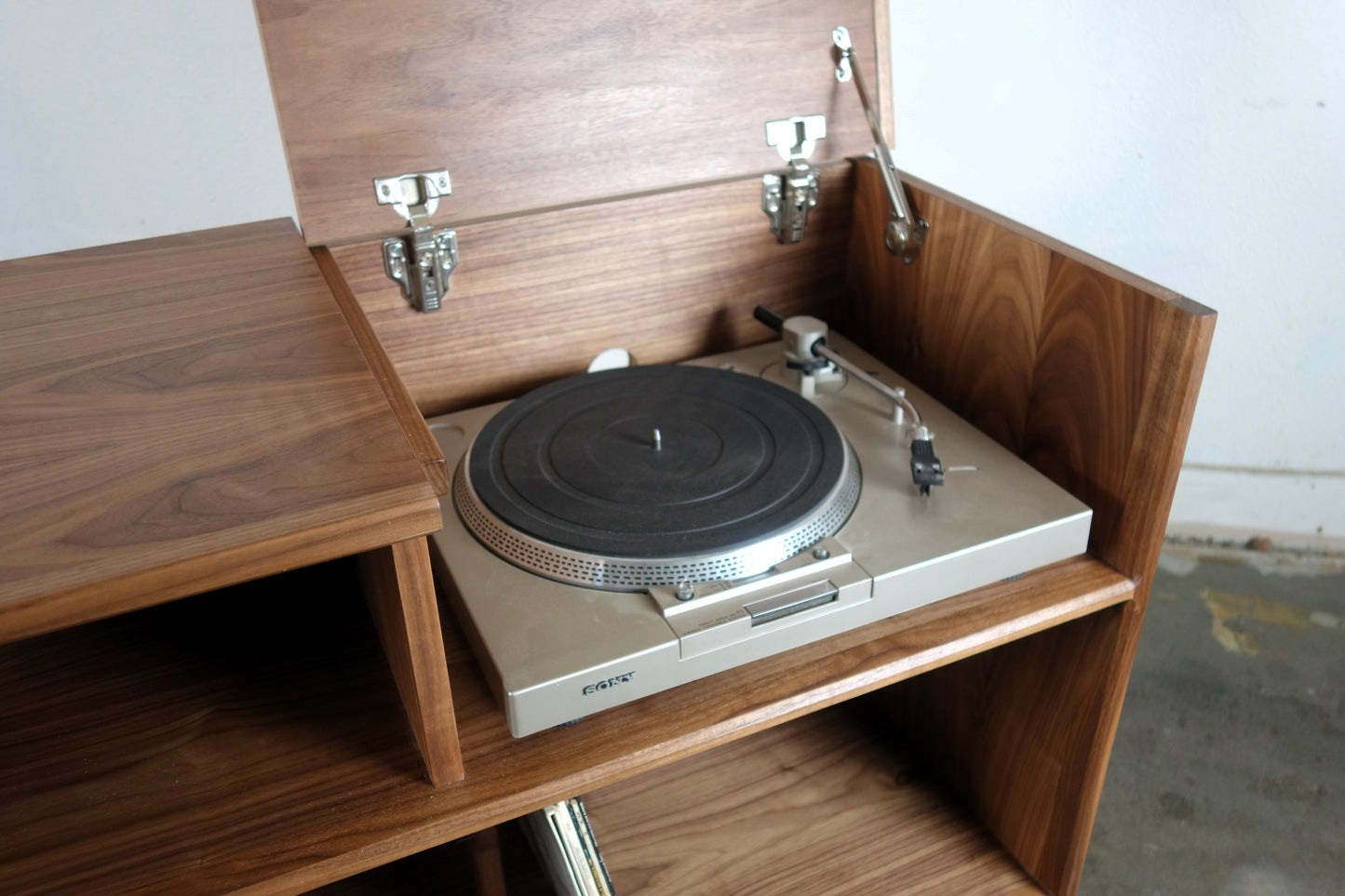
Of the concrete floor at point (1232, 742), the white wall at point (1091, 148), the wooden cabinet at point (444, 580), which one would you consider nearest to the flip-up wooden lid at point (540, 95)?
the wooden cabinet at point (444, 580)

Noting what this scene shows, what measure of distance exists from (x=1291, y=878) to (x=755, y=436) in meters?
0.96

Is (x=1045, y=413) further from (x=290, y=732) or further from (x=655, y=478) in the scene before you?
(x=290, y=732)

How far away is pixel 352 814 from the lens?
0.70 meters

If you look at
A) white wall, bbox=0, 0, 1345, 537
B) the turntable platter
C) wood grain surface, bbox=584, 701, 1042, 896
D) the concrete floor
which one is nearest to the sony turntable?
the turntable platter

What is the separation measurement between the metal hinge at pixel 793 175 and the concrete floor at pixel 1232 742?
35.5 inches

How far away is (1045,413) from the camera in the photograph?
38.2 inches

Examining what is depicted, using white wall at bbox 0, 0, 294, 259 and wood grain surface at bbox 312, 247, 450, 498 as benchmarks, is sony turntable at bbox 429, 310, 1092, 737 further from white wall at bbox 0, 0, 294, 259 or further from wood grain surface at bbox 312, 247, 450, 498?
white wall at bbox 0, 0, 294, 259

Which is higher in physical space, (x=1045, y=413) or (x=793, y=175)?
(x=793, y=175)

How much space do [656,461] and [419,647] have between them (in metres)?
0.33

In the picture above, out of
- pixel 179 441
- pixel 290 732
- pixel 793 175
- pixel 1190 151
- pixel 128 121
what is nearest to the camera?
pixel 179 441

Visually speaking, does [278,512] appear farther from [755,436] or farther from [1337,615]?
[1337,615]

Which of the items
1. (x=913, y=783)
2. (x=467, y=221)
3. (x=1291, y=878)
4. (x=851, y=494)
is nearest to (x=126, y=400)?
(x=467, y=221)

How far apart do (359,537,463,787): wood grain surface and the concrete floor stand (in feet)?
3.15

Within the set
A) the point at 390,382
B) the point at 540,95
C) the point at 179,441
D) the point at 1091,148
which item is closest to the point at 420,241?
the point at 540,95
